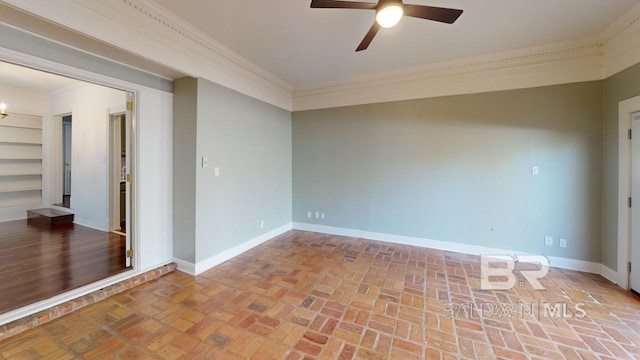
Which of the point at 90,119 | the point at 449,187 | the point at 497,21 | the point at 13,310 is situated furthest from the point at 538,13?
the point at 90,119

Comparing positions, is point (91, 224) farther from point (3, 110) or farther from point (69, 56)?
point (69, 56)

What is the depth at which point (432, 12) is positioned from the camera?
6.07 feet

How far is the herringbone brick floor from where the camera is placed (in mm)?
1759

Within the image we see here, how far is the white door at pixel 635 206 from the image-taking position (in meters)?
2.48

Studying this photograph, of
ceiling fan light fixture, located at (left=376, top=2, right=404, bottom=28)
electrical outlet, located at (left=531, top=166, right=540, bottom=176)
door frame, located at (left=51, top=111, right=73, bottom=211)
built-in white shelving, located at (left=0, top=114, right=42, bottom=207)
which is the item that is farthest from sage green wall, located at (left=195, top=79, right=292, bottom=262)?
built-in white shelving, located at (left=0, top=114, right=42, bottom=207)

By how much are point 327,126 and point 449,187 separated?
2397 mm

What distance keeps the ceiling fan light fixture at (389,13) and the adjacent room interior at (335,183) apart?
0.15ft

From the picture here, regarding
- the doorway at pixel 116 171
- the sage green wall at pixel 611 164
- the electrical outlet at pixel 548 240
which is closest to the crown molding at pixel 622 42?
the sage green wall at pixel 611 164

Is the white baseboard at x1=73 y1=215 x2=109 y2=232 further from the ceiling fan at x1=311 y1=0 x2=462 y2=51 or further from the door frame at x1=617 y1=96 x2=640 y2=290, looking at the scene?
the door frame at x1=617 y1=96 x2=640 y2=290

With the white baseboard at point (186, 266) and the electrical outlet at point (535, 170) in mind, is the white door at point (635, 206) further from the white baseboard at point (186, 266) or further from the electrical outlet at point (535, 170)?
the white baseboard at point (186, 266)

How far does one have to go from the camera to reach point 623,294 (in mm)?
2508

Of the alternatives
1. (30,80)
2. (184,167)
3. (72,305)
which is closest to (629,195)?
(184,167)

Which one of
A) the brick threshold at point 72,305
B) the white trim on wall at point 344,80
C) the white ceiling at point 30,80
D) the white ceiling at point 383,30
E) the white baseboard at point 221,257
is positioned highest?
the white ceiling at point 30,80

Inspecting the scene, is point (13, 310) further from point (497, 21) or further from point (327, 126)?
point (497, 21)
